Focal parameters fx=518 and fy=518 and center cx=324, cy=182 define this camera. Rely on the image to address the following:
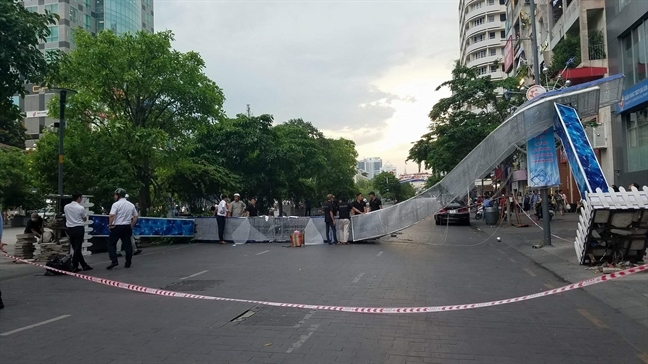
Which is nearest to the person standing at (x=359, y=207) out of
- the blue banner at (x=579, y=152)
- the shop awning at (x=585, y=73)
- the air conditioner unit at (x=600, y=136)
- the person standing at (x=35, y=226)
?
the blue banner at (x=579, y=152)

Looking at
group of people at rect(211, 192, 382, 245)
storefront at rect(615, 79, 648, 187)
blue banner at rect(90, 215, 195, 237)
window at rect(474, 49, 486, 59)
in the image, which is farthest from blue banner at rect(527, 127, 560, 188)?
window at rect(474, 49, 486, 59)

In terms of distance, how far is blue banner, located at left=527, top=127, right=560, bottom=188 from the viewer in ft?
48.6

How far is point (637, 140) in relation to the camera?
23.5 meters

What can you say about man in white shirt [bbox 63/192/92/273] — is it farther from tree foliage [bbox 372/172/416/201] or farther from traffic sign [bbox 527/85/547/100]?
Answer: tree foliage [bbox 372/172/416/201]

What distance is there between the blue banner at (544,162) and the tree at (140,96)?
12167 mm

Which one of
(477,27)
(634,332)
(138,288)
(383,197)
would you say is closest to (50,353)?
(138,288)

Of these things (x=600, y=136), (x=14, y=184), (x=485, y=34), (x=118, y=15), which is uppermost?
(x=485, y=34)

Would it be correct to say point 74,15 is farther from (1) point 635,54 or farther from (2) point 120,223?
(1) point 635,54

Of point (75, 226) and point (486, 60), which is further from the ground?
point (486, 60)

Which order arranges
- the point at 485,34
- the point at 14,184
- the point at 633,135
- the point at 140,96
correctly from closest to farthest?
the point at 140,96 < the point at 633,135 < the point at 14,184 < the point at 485,34

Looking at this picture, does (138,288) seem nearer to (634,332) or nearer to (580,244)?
(634,332)

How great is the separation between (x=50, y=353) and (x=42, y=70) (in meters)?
8.68

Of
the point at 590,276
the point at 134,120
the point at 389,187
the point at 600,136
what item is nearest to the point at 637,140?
the point at 600,136

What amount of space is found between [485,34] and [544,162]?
74872 millimetres
